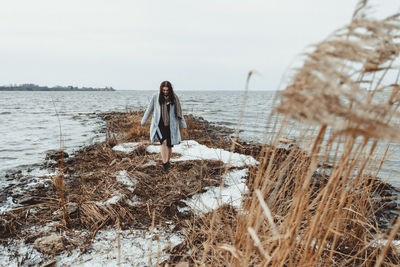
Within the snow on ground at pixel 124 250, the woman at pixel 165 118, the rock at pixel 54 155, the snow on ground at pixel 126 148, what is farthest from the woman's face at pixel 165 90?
the rock at pixel 54 155

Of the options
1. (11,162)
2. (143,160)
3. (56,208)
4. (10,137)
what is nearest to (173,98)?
(143,160)

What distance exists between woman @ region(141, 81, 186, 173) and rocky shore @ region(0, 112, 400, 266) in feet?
1.53

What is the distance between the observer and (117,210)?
3.01 meters

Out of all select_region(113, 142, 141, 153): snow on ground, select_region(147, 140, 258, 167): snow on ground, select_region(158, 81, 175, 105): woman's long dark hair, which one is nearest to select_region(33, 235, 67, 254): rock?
select_region(158, 81, 175, 105): woman's long dark hair

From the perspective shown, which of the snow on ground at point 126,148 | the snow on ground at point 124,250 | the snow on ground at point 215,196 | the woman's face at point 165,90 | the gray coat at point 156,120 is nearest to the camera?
the snow on ground at point 124,250

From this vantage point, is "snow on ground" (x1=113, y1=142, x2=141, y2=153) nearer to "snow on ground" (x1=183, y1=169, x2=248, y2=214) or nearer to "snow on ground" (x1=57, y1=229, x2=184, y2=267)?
"snow on ground" (x1=183, y1=169, x2=248, y2=214)

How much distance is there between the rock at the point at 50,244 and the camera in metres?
2.29

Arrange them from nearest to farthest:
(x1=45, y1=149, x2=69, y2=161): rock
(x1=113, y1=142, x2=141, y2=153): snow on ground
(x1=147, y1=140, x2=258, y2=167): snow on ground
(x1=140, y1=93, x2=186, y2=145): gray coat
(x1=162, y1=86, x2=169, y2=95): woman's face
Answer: (x1=162, y1=86, x2=169, y2=95): woman's face
(x1=140, y1=93, x2=186, y2=145): gray coat
(x1=147, y1=140, x2=258, y2=167): snow on ground
(x1=113, y1=142, x2=141, y2=153): snow on ground
(x1=45, y1=149, x2=69, y2=161): rock

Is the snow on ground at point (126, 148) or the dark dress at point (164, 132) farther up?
the dark dress at point (164, 132)

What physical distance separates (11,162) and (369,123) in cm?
731

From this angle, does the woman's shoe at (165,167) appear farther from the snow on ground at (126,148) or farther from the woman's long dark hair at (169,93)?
the snow on ground at (126,148)

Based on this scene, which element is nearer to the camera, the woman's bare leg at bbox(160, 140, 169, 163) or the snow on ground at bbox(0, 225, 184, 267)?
the snow on ground at bbox(0, 225, 184, 267)

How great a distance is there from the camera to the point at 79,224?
2.77 m

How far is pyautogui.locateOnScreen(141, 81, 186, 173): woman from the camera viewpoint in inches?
178
